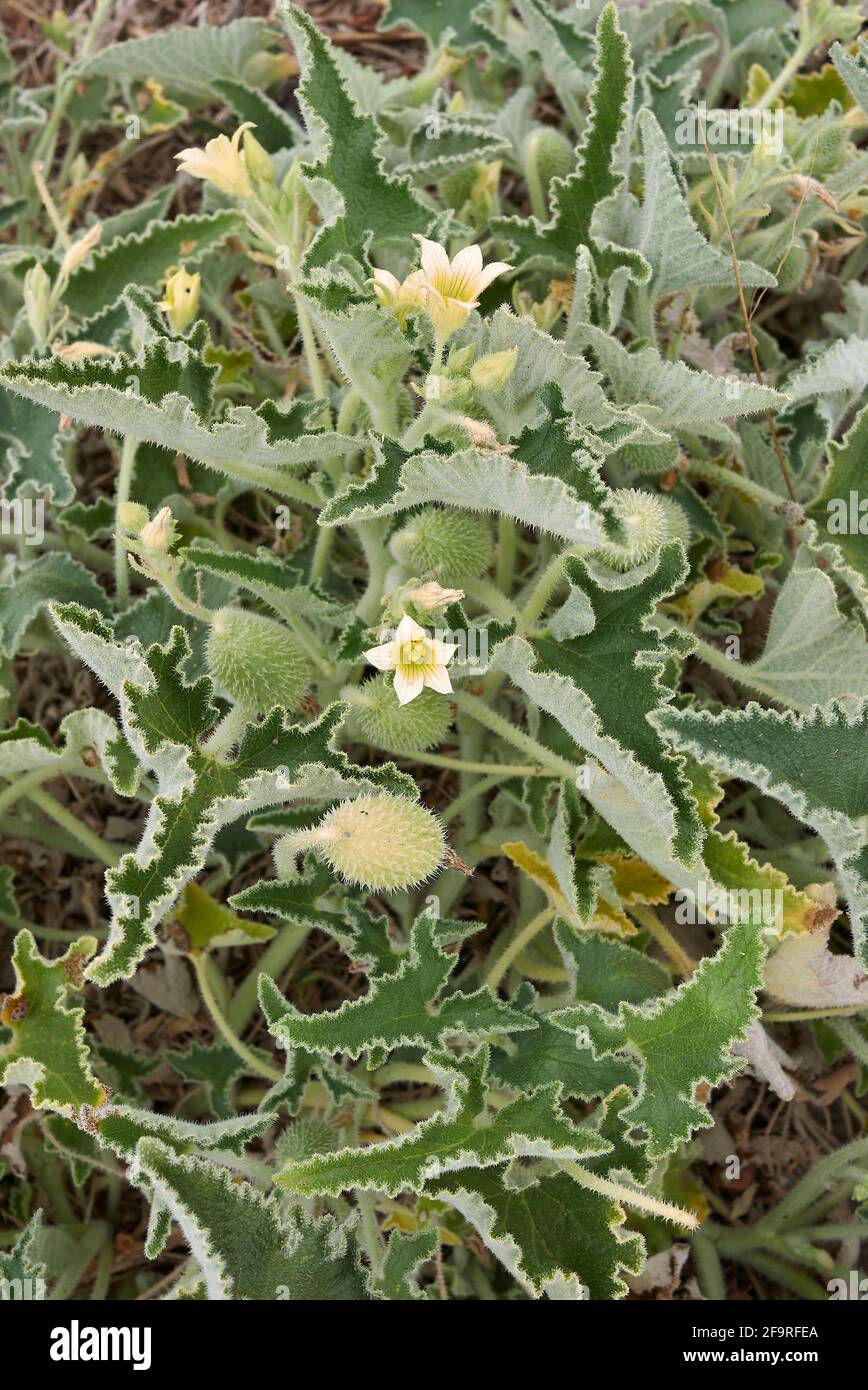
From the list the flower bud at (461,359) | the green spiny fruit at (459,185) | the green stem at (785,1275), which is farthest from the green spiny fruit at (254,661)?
the green stem at (785,1275)

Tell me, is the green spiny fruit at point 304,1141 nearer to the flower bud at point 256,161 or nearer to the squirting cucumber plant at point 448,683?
the squirting cucumber plant at point 448,683

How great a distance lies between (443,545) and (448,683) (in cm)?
24

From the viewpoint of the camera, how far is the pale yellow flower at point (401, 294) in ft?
5.32

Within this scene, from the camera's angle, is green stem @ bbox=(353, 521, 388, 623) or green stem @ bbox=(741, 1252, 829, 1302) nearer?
green stem @ bbox=(353, 521, 388, 623)

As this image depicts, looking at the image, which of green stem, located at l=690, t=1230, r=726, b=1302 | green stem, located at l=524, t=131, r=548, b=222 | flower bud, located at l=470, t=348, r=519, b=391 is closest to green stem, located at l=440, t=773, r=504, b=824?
flower bud, located at l=470, t=348, r=519, b=391

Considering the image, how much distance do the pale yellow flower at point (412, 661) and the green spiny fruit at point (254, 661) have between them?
0.19 m

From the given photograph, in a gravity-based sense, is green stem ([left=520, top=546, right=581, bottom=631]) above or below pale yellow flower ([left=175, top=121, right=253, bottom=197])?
below

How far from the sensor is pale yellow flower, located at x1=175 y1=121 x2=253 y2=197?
1.65 metres

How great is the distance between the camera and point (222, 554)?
68.5 inches

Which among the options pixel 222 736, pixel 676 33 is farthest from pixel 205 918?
pixel 676 33

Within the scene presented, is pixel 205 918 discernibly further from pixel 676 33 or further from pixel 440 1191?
pixel 676 33

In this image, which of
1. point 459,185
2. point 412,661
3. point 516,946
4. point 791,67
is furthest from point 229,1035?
point 791,67

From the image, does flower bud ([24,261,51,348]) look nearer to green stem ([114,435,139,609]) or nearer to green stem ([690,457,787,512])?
green stem ([114,435,139,609])

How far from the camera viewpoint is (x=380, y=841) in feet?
5.19
